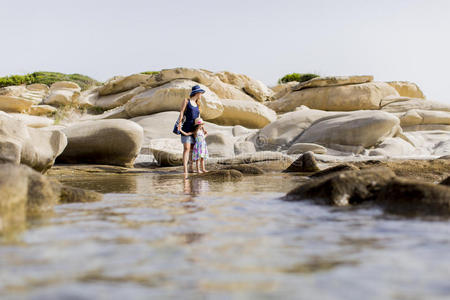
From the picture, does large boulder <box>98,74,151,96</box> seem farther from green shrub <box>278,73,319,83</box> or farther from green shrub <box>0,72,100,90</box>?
green shrub <box>278,73,319,83</box>

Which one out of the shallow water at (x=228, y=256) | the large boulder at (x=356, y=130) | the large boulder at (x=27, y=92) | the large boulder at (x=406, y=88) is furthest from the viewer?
the large boulder at (x=406, y=88)

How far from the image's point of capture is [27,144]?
6.34m

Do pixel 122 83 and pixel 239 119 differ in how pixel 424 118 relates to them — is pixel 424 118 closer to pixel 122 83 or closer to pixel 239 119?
pixel 239 119

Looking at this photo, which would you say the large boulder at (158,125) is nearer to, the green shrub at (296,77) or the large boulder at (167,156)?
the large boulder at (167,156)

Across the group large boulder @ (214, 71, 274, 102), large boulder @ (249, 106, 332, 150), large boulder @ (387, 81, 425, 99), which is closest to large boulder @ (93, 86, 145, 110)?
large boulder @ (214, 71, 274, 102)

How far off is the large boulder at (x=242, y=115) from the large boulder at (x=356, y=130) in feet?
15.6

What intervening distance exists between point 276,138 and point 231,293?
10.8 m

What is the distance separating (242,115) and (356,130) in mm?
5997

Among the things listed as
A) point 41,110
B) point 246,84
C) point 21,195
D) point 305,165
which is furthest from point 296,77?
point 21,195

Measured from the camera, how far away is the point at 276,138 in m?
12.0

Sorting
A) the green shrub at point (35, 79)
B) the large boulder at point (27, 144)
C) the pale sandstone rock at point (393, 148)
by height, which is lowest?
the pale sandstone rock at point (393, 148)

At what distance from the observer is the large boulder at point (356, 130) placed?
35.8ft

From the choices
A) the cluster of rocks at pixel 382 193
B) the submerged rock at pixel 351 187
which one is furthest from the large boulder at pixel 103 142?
the submerged rock at pixel 351 187

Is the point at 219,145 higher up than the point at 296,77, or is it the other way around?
the point at 296,77
